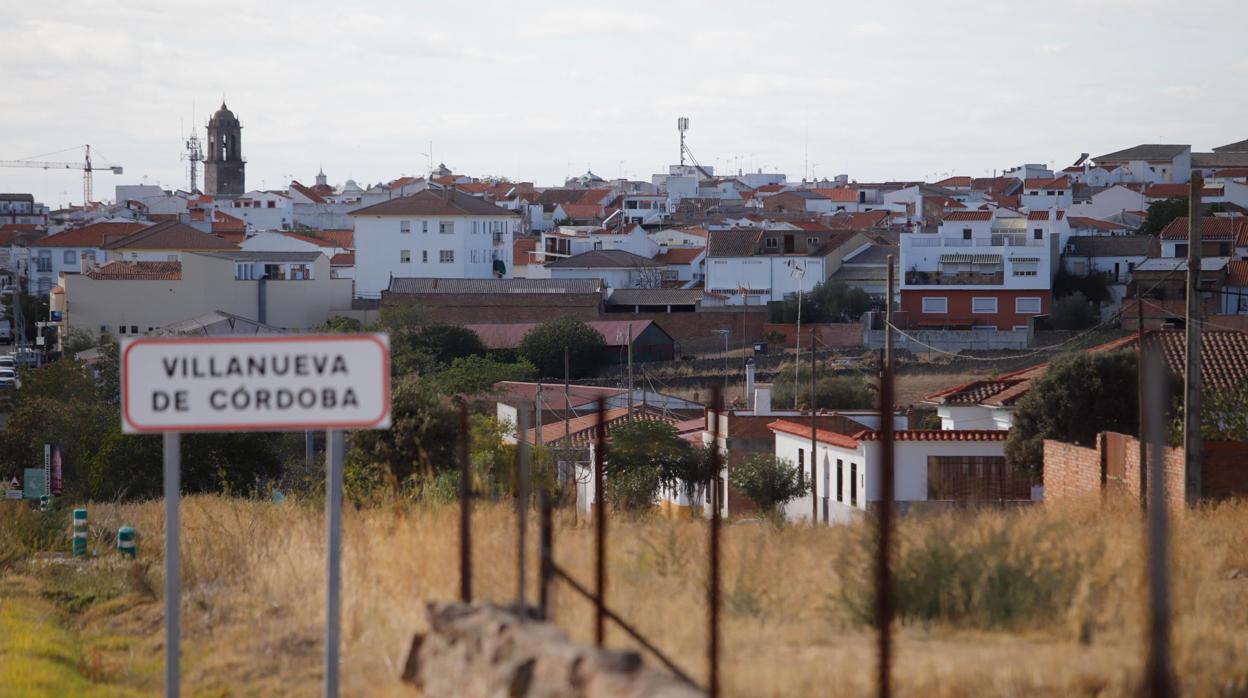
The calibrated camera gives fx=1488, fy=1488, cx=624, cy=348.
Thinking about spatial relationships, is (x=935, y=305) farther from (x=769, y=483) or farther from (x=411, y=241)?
(x=769, y=483)

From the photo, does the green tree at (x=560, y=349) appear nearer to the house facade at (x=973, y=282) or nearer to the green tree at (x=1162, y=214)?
the house facade at (x=973, y=282)

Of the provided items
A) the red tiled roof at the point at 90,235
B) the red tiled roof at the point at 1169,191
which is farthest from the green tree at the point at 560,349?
the red tiled roof at the point at 1169,191

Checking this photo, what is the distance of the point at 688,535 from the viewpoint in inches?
415

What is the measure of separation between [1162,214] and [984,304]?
23.9m

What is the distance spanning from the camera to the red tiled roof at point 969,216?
74.6 metres

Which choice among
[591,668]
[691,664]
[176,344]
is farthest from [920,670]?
[176,344]

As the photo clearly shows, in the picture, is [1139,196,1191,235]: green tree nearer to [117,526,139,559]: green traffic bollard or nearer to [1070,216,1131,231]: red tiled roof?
[1070,216,1131,231]: red tiled roof

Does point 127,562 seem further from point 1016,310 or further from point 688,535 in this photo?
point 1016,310

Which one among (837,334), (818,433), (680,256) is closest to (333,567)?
(818,433)

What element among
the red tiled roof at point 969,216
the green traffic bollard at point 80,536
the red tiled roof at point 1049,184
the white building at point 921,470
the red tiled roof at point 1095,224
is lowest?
the white building at point 921,470

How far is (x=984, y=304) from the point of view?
6956cm

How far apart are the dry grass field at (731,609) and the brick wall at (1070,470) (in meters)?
10.3

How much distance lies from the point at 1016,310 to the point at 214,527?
2400 inches

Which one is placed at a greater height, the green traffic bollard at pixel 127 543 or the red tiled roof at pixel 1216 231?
the red tiled roof at pixel 1216 231
